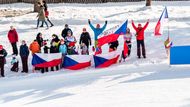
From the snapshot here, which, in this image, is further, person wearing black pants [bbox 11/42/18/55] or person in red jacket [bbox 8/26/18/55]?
person wearing black pants [bbox 11/42/18/55]

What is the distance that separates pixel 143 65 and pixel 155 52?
6.22 feet

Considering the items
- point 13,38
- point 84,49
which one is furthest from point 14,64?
point 84,49

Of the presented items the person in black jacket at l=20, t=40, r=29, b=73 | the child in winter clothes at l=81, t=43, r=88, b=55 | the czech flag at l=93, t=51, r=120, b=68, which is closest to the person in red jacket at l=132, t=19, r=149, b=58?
the czech flag at l=93, t=51, r=120, b=68

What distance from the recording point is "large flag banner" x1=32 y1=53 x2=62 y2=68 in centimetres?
2125

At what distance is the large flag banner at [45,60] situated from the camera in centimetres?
2125

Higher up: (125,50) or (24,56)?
(125,50)

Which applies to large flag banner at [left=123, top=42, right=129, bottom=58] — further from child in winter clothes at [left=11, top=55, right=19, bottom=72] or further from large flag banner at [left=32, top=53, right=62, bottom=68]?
child in winter clothes at [left=11, top=55, right=19, bottom=72]

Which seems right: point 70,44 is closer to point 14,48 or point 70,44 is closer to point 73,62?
point 73,62

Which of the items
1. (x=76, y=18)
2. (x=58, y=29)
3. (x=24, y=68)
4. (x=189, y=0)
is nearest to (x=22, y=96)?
(x=24, y=68)

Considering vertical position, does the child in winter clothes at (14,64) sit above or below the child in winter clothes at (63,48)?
below

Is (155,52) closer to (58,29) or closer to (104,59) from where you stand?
(104,59)

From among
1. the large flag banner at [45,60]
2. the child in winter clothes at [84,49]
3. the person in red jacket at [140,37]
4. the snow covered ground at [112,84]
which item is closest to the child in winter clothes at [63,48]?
the large flag banner at [45,60]

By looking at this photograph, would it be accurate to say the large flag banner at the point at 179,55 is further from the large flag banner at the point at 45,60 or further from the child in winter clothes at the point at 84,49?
the large flag banner at the point at 45,60

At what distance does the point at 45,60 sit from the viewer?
21250 mm
